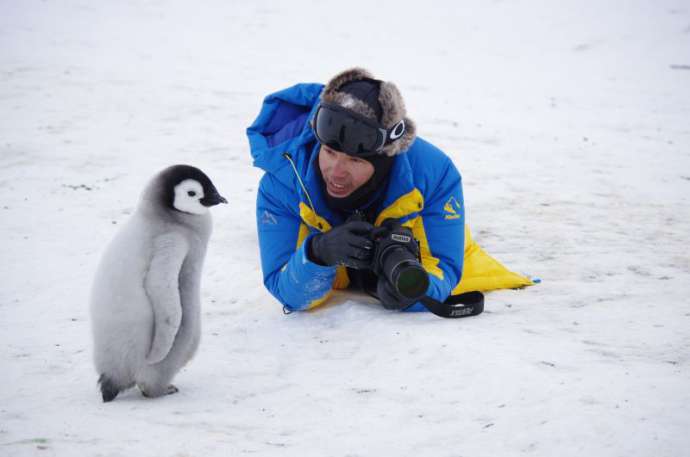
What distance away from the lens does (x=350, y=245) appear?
2.55 meters

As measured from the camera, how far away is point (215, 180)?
17.7 ft

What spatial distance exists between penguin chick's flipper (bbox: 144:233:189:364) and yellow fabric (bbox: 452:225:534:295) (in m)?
1.49

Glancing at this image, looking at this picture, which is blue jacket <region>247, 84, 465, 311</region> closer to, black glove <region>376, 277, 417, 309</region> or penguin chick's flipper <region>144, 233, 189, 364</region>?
black glove <region>376, 277, 417, 309</region>

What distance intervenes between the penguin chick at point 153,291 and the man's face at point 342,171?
556 millimetres

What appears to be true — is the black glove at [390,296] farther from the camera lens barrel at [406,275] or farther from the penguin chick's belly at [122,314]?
the penguin chick's belly at [122,314]

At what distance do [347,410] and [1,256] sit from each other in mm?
2468

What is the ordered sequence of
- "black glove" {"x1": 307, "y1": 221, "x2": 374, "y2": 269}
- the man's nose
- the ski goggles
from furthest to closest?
the man's nose < the ski goggles < "black glove" {"x1": 307, "y1": 221, "x2": 374, "y2": 269}

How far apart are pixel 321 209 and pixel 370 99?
1.81 feet

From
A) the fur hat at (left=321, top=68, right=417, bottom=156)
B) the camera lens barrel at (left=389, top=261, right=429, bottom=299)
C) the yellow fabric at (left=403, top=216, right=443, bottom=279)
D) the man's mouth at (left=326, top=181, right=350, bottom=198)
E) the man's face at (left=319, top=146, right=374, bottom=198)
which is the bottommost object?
the yellow fabric at (left=403, top=216, right=443, bottom=279)

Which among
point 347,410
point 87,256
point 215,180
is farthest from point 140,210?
point 215,180

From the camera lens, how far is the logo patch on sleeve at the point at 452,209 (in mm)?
3078

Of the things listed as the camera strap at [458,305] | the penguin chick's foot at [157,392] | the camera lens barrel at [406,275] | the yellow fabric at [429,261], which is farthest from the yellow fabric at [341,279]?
the penguin chick's foot at [157,392]

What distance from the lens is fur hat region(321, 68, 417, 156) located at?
2697mm

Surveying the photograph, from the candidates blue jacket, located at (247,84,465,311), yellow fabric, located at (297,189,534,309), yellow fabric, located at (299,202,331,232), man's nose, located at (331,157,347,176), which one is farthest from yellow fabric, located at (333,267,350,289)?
man's nose, located at (331,157,347,176)
